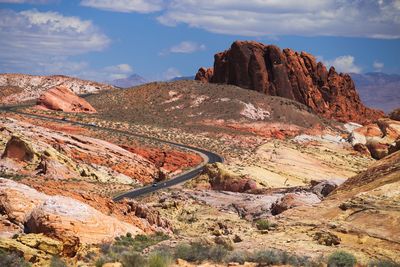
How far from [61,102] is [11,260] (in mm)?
83771

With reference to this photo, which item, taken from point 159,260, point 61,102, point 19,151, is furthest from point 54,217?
point 61,102

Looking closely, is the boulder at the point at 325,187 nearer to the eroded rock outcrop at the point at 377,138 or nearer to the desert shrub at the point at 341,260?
the desert shrub at the point at 341,260

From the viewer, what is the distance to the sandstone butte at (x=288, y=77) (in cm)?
12331

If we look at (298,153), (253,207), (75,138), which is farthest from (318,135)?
(253,207)

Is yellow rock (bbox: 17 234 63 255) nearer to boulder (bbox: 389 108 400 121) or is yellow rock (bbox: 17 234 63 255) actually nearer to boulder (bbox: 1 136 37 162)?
boulder (bbox: 1 136 37 162)

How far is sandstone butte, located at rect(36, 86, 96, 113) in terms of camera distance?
95938mm

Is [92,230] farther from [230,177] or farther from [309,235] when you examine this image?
[230,177]

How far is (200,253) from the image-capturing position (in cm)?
1727

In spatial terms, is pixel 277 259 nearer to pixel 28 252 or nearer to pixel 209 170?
pixel 28 252

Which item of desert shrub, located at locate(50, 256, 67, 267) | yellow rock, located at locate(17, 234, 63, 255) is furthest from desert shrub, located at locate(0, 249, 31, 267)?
yellow rock, located at locate(17, 234, 63, 255)

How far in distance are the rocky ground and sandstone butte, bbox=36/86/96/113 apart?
3539 millimetres

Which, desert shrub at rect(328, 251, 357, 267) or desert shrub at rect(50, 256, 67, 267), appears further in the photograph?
desert shrub at rect(328, 251, 357, 267)

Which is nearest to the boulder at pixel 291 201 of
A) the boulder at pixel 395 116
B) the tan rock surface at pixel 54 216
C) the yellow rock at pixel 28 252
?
the tan rock surface at pixel 54 216

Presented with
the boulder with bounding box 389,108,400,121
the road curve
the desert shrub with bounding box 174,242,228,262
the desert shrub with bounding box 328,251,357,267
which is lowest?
the road curve
